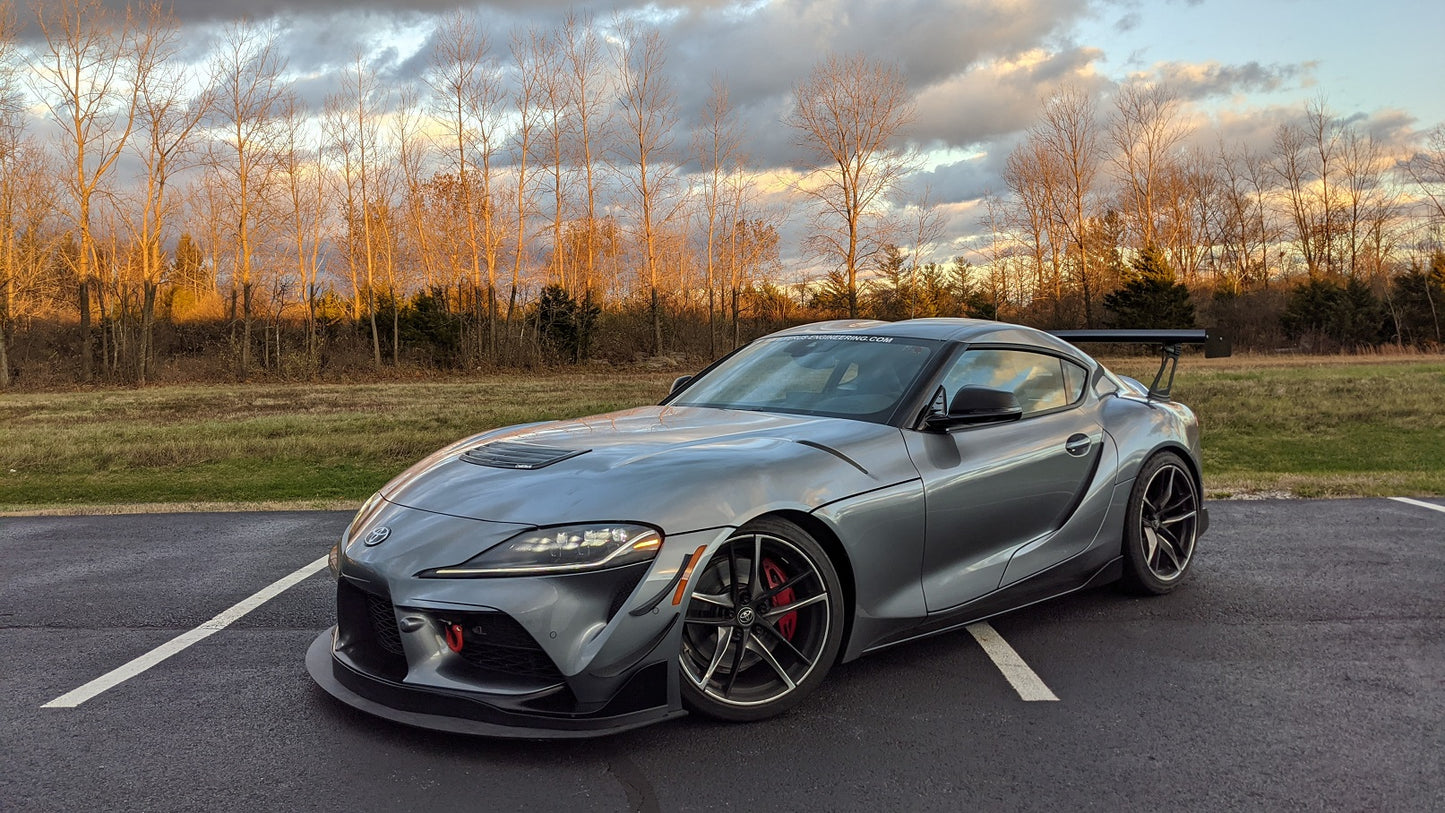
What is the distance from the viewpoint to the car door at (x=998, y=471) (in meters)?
3.81

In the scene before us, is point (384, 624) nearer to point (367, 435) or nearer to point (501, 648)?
point (501, 648)

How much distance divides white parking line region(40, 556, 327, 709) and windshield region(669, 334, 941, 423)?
8.01 ft

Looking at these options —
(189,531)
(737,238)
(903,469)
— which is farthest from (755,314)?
(903,469)

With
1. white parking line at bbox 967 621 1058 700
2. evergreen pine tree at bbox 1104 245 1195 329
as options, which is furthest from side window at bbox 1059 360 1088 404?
evergreen pine tree at bbox 1104 245 1195 329

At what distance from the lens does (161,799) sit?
2.82m

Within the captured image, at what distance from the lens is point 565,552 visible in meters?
3.03

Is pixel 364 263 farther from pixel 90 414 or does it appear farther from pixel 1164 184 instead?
pixel 1164 184

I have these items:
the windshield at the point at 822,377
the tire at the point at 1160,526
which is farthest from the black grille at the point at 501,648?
the tire at the point at 1160,526

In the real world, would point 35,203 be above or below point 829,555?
above

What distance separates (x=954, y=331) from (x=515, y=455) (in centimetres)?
209

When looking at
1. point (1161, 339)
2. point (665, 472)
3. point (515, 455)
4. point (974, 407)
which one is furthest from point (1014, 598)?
point (515, 455)

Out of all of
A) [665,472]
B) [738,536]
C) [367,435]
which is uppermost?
[665,472]

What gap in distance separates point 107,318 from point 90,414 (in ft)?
45.3

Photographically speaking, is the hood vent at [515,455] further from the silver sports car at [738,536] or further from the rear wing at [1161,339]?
the rear wing at [1161,339]
